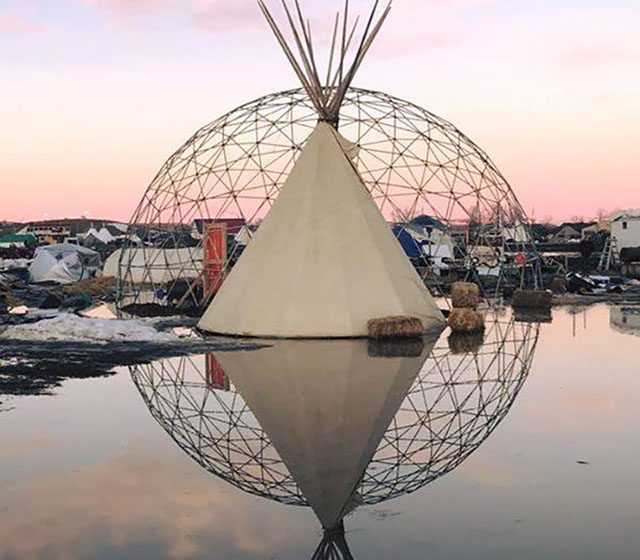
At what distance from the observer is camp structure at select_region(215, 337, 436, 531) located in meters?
8.10

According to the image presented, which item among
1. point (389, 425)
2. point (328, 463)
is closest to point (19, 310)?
point (389, 425)

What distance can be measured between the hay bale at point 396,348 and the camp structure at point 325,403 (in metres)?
0.12

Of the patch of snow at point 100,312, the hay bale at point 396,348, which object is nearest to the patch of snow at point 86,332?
the hay bale at point 396,348

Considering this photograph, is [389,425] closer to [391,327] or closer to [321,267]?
[391,327]

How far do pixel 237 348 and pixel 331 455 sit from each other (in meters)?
9.41

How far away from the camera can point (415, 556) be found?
240 inches

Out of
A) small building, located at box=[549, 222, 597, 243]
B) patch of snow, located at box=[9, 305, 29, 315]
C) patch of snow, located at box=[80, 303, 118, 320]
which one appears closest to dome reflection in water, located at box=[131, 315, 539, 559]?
patch of snow, located at box=[80, 303, 118, 320]

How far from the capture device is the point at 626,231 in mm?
70500

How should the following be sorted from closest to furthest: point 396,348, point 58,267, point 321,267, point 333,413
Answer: point 333,413
point 396,348
point 321,267
point 58,267

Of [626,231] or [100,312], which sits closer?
[100,312]

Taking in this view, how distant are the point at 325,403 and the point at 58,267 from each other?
40814mm

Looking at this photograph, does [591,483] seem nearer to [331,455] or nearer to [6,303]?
[331,455]

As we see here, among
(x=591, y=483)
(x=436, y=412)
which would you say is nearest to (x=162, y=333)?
(x=436, y=412)

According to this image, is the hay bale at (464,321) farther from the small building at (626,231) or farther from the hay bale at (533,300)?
the small building at (626,231)
